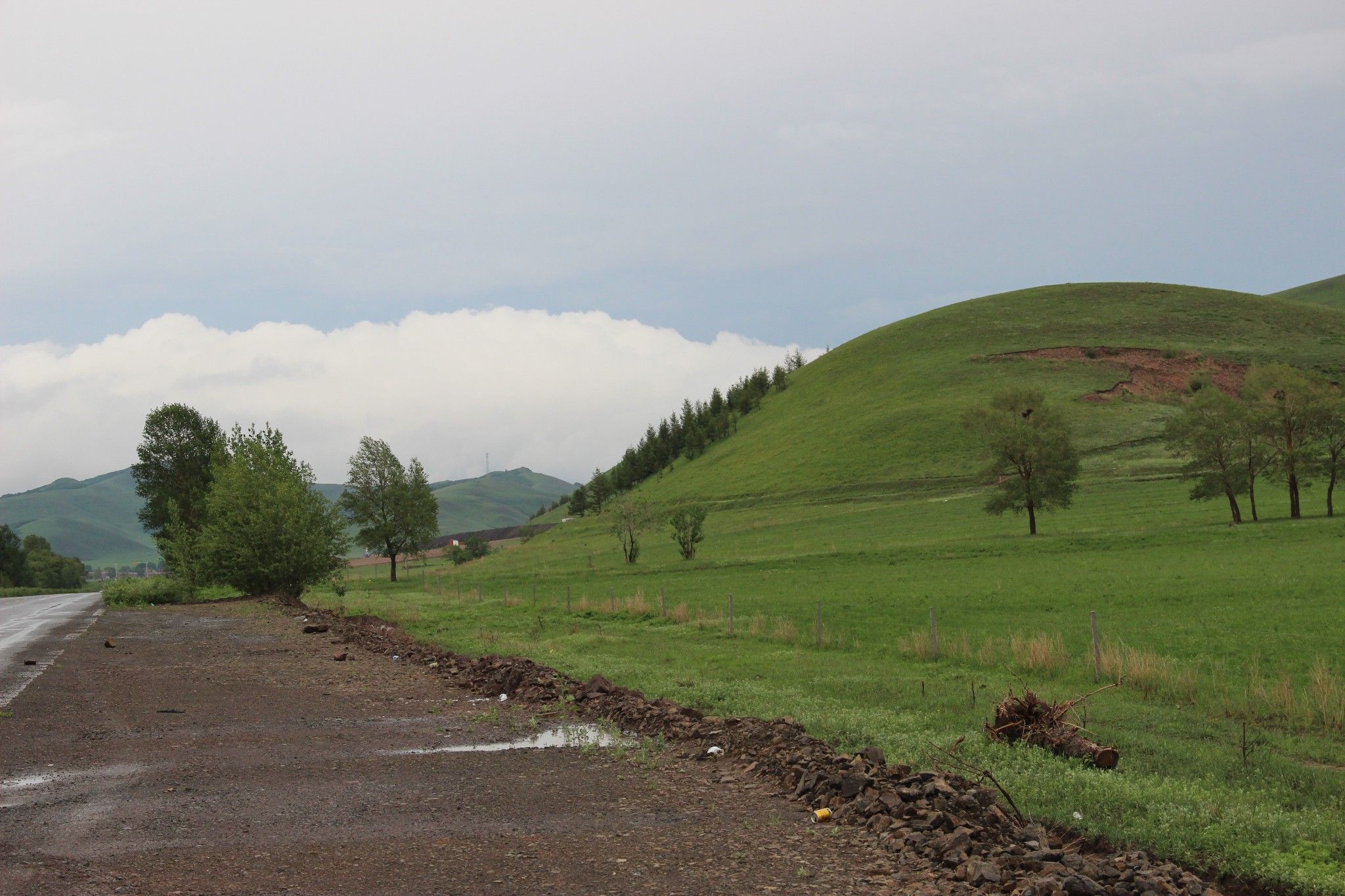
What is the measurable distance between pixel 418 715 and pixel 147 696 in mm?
5829

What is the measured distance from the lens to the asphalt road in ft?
68.1

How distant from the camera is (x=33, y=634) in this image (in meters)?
33.3

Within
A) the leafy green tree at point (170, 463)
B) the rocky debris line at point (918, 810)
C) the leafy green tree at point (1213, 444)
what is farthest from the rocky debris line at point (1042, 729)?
the leafy green tree at point (170, 463)

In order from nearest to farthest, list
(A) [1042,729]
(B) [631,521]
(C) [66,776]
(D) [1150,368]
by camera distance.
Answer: (C) [66,776], (A) [1042,729], (B) [631,521], (D) [1150,368]

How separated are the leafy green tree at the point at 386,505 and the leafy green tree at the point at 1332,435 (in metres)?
68.8

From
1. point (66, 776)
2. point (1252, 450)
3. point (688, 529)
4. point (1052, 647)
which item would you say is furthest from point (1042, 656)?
point (1252, 450)

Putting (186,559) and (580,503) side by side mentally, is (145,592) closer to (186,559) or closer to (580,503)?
(186,559)

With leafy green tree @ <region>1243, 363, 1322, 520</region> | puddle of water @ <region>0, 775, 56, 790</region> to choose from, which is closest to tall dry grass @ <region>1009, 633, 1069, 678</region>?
puddle of water @ <region>0, 775, 56, 790</region>

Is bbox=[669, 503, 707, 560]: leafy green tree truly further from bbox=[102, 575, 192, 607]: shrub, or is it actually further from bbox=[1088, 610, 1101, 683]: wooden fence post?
bbox=[1088, 610, 1101, 683]: wooden fence post

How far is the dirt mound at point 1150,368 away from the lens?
4646 inches

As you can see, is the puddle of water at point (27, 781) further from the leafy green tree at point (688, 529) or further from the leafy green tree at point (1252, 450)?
the leafy green tree at point (1252, 450)

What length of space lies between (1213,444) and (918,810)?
219 ft

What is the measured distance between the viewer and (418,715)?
54.1 ft

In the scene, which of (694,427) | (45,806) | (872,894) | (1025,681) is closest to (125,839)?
(45,806)
